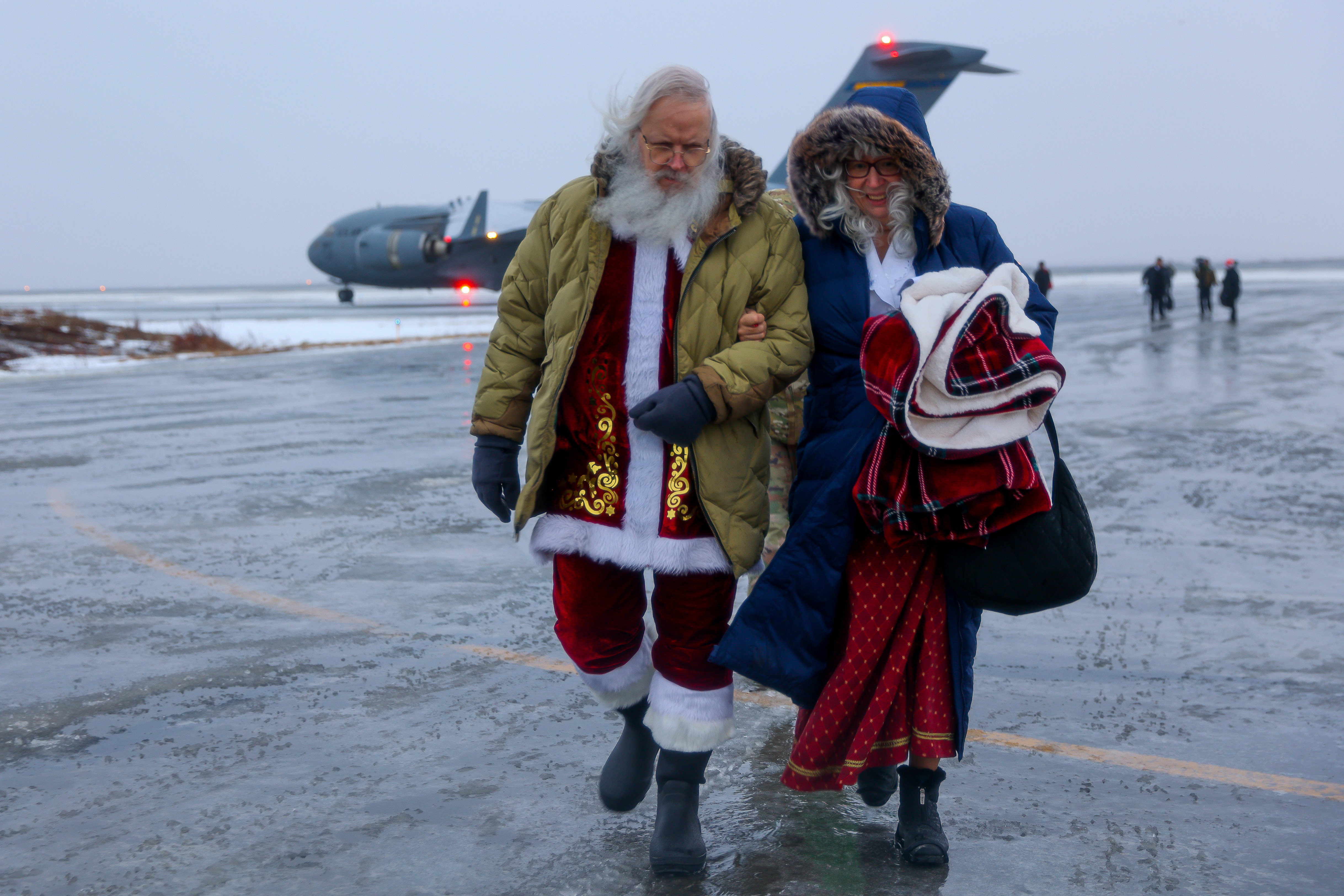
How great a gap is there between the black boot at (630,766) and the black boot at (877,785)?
552 millimetres

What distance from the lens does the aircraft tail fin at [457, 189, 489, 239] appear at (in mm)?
36188

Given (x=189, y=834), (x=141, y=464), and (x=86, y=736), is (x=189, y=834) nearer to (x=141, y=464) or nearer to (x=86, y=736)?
(x=86, y=736)

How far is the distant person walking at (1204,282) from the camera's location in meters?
27.8

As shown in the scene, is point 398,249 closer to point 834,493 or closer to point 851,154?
point 851,154

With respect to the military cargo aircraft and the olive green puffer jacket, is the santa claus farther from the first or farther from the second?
the military cargo aircraft

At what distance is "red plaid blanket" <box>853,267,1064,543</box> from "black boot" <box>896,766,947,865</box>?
628mm

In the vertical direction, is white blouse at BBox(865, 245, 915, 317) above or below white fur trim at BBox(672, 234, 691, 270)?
below

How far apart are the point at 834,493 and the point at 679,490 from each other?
1.25 feet

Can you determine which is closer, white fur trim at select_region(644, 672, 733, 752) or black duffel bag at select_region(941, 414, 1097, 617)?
black duffel bag at select_region(941, 414, 1097, 617)

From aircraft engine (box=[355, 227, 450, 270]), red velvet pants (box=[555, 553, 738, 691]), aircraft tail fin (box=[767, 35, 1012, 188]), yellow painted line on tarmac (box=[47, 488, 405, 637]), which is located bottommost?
yellow painted line on tarmac (box=[47, 488, 405, 637])

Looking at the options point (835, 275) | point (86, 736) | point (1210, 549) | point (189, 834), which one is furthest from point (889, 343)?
point (1210, 549)

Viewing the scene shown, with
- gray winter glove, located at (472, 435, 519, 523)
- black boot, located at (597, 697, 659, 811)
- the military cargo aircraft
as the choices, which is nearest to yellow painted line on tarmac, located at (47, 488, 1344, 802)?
black boot, located at (597, 697, 659, 811)

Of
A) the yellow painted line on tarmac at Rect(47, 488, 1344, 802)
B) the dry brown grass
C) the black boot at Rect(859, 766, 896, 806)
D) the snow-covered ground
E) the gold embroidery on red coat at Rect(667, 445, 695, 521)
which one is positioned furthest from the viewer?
the dry brown grass

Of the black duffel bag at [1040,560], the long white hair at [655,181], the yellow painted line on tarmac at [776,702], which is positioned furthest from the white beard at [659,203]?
the yellow painted line on tarmac at [776,702]
